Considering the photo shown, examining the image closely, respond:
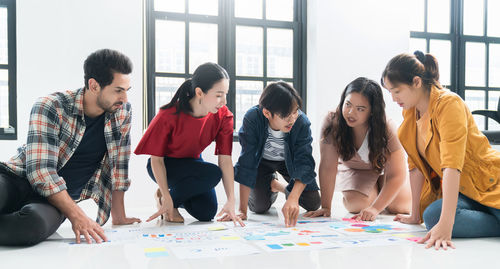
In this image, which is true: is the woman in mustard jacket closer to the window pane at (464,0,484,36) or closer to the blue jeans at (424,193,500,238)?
the blue jeans at (424,193,500,238)

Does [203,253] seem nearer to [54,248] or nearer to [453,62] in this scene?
[54,248]

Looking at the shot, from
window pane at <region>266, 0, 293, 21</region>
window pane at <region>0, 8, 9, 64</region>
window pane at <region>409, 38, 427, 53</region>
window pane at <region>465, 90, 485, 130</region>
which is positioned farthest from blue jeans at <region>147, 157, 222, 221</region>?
window pane at <region>465, 90, 485, 130</region>

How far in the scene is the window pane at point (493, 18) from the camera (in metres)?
4.00

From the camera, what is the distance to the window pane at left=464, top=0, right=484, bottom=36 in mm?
3949

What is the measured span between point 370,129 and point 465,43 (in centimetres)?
237

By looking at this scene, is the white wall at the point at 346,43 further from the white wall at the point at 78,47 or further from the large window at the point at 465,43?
the large window at the point at 465,43

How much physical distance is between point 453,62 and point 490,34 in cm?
54

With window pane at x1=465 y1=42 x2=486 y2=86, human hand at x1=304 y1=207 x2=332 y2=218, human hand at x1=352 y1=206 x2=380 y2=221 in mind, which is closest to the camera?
human hand at x1=352 y1=206 x2=380 y2=221

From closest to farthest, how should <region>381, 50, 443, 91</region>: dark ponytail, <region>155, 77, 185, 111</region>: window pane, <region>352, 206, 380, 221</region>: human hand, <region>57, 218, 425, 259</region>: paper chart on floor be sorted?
<region>57, 218, 425, 259</region>: paper chart on floor
<region>381, 50, 443, 91</region>: dark ponytail
<region>352, 206, 380, 221</region>: human hand
<region>155, 77, 185, 111</region>: window pane

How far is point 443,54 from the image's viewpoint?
3871 millimetres

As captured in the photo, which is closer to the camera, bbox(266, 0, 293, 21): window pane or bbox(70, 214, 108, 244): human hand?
bbox(70, 214, 108, 244): human hand

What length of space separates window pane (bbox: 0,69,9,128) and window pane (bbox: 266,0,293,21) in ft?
6.79

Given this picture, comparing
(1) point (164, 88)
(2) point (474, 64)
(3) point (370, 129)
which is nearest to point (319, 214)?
(3) point (370, 129)

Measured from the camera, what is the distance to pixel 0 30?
2.89m
